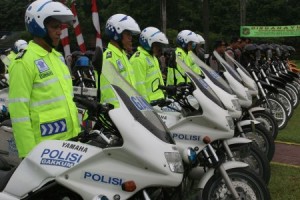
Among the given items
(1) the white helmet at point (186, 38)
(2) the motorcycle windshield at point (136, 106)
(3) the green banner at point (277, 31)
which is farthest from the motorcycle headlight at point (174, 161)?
(3) the green banner at point (277, 31)

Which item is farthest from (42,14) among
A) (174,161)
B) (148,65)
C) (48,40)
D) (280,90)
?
(280,90)

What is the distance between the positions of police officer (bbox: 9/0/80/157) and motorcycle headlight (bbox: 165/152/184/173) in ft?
3.24

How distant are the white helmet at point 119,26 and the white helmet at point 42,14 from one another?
194cm

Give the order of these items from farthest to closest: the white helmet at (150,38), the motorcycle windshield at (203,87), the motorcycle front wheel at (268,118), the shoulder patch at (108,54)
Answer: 1. the motorcycle front wheel at (268,118)
2. the white helmet at (150,38)
3. the shoulder patch at (108,54)
4. the motorcycle windshield at (203,87)

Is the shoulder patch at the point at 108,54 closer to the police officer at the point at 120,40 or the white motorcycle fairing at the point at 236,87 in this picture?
the police officer at the point at 120,40

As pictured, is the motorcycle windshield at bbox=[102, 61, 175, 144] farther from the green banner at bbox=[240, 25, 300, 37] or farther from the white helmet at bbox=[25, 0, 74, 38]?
the green banner at bbox=[240, 25, 300, 37]

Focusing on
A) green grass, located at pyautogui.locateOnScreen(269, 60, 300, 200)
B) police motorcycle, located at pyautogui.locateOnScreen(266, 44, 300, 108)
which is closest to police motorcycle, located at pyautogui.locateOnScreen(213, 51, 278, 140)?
green grass, located at pyautogui.locateOnScreen(269, 60, 300, 200)

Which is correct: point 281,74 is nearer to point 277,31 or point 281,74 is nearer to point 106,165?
point 106,165

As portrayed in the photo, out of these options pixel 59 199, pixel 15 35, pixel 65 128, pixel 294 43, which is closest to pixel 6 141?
pixel 65 128

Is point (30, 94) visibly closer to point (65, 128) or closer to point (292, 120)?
point (65, 128)

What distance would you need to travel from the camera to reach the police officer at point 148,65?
652 centimetres

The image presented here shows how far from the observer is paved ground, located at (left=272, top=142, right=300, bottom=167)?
24.8 ft

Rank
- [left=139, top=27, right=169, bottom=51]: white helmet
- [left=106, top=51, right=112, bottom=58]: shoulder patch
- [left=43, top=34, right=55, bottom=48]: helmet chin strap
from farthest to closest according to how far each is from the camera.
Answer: [left=139, top=27, right=169, bottom=51]: white helmet
[left=106, top=51, right=112, bottom=58]: shoulder patch
[left=43, top=34, right=55, bottom=48]: helmet chin strap

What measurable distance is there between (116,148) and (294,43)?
1513 inches
